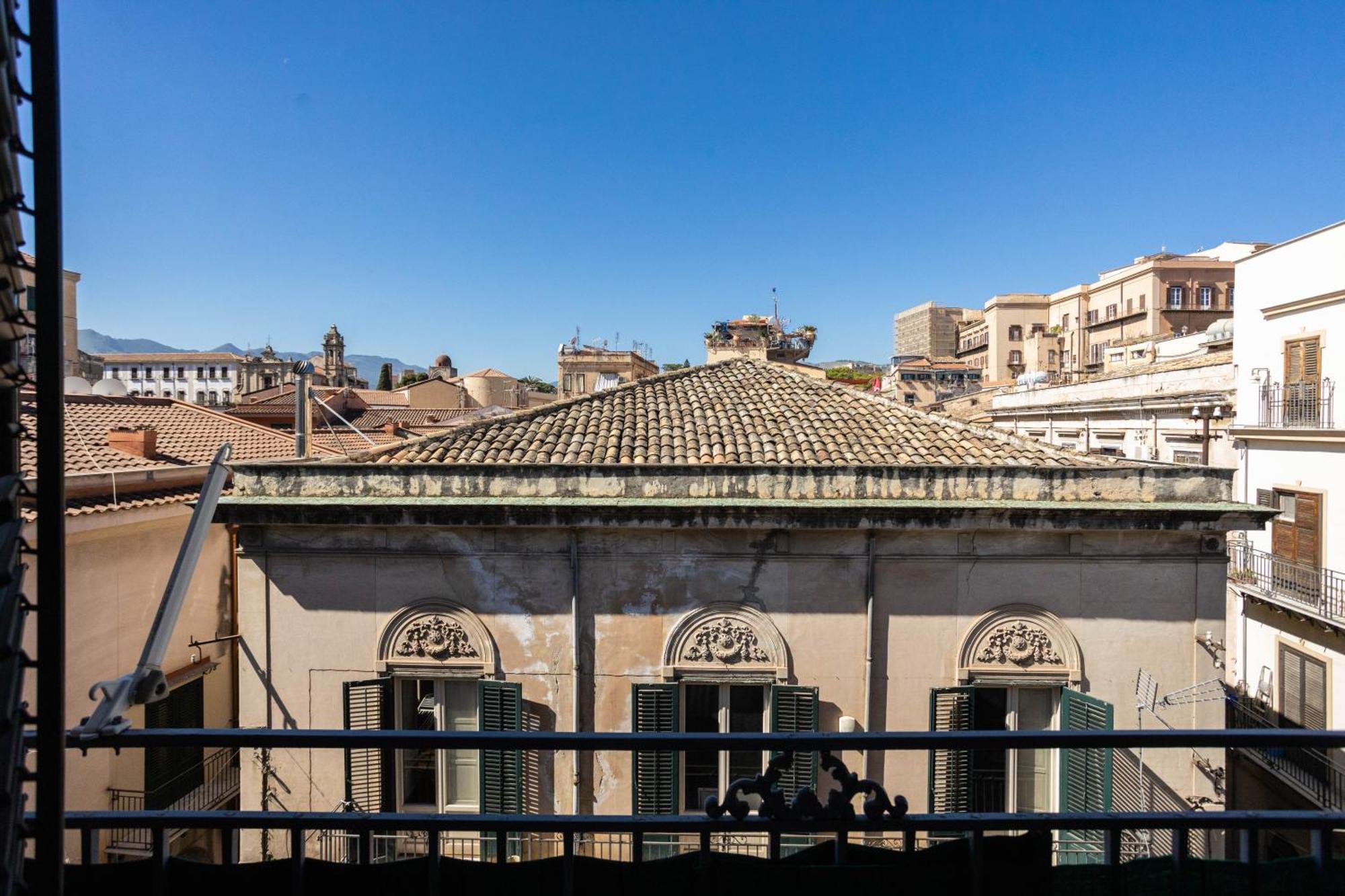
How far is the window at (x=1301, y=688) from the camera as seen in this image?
48.9 feet

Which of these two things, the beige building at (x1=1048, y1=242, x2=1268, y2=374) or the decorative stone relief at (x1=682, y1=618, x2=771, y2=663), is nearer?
the decorative stone relief at (x1=682, y1=618, x2=771, y2=663)

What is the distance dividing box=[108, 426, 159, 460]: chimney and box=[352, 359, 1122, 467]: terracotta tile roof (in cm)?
593

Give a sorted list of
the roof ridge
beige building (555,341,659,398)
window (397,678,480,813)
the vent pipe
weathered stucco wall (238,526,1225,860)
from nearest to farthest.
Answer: weathered stucco wall (238,526,1225,860) < window (397,678,480,813) < the roof ridge < the vent pipe < beige building (555,341,659,398)

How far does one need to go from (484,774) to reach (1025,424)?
25769 millimetres

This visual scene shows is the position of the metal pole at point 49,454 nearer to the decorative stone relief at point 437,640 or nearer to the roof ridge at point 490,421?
the decorative stone relief at point 437,640

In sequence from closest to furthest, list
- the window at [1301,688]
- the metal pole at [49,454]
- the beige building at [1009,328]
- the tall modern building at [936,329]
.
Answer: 1. the metal pole at [49,454]
2. the window at [1301,688]
3. the beige building at [1009,328]
4. the tall modern building at [936,329]

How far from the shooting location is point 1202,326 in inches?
1882

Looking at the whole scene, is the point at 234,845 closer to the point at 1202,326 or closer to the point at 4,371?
the point at 4,371

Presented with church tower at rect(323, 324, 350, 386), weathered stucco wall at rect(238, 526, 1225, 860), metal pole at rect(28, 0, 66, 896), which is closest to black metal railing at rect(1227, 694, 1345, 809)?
weathered stucco wall at rect(238, 526, 1225, 860)

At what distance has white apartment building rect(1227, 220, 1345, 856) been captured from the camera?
47.1ft

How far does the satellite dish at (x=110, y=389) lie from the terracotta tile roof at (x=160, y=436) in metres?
0.82

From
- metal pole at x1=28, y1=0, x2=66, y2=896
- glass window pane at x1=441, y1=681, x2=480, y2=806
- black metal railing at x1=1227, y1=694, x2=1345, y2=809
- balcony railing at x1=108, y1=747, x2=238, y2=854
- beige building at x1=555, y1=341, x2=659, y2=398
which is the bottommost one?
black metal railing at x1=1227, y1=694, x2=1345, y2=809

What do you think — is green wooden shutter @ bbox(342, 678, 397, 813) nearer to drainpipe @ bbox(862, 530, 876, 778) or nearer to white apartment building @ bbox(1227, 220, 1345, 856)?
drainpipe @ bbox(862, 530, 876, 778)

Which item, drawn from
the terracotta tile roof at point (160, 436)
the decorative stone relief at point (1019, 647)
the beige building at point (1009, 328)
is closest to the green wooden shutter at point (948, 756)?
the decorative stone relief at point (1019, 647)
